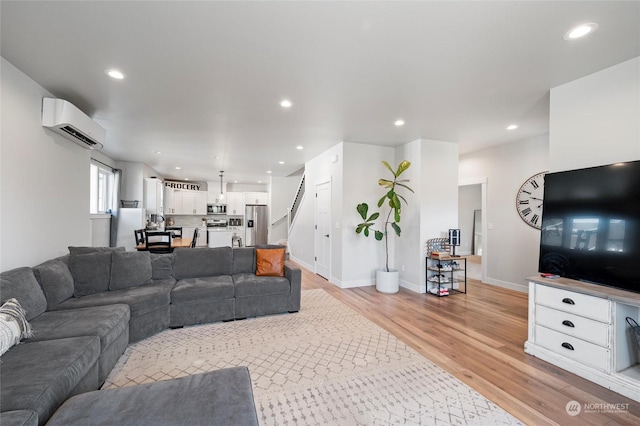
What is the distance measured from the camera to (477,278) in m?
5.94

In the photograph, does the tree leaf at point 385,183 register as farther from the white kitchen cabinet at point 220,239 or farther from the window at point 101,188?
the window at point 101,188

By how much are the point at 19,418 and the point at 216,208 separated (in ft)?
31.6

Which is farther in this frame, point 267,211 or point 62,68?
point 267,211

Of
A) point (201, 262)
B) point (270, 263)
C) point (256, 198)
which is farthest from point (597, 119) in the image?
point (256, 198)

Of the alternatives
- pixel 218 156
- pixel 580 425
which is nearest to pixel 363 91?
pixel 580 425

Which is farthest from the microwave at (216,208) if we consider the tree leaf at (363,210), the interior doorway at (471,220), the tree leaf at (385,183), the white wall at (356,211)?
the interior doorway at (471,220)

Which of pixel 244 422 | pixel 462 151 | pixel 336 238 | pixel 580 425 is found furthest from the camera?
pixel 462 151

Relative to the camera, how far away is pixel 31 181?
9.25 ft

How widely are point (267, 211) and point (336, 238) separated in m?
5.50

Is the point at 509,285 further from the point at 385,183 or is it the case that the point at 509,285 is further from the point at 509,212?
the point at 385,183

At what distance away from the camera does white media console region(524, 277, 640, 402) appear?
2.13 meters

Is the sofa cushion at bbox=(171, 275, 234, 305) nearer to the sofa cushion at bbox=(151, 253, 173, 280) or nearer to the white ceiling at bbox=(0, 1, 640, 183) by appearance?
the sofa cushion at bbox=(151, 253, 173, 280)

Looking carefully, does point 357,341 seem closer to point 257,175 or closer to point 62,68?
point 62,68

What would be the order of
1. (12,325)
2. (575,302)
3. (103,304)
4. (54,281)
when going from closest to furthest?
(12,325) → (575,302) → (54,281) → (103,304)
